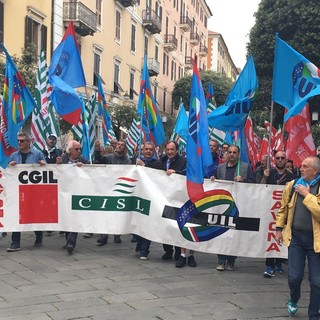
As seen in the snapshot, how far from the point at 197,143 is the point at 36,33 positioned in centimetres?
1731

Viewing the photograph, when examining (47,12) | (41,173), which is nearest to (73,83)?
(41,173)

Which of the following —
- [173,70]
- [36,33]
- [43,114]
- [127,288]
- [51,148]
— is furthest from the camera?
[173,70]

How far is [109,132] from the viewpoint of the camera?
13672mm

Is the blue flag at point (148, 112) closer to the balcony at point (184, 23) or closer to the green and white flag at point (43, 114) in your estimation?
the green and white flag at point (43, 114)

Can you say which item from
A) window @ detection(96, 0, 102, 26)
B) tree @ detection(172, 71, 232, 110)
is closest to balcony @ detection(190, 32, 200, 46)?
tree @ detection(172, 71, 232, 110)

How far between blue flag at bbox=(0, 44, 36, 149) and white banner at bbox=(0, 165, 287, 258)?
590 mm

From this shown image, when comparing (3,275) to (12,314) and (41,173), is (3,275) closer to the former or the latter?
(12,314)

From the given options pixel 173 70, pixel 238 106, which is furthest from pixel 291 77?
pixel 173 70

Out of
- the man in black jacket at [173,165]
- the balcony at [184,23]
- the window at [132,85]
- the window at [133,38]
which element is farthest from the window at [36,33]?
the balcony at [184,23]

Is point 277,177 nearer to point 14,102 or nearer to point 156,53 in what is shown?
point 14,102

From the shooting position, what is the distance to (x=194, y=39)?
176 ft

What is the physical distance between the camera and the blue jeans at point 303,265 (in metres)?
4.57

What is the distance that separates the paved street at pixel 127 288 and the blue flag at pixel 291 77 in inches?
85.4

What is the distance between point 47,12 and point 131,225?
1751 centimetres
